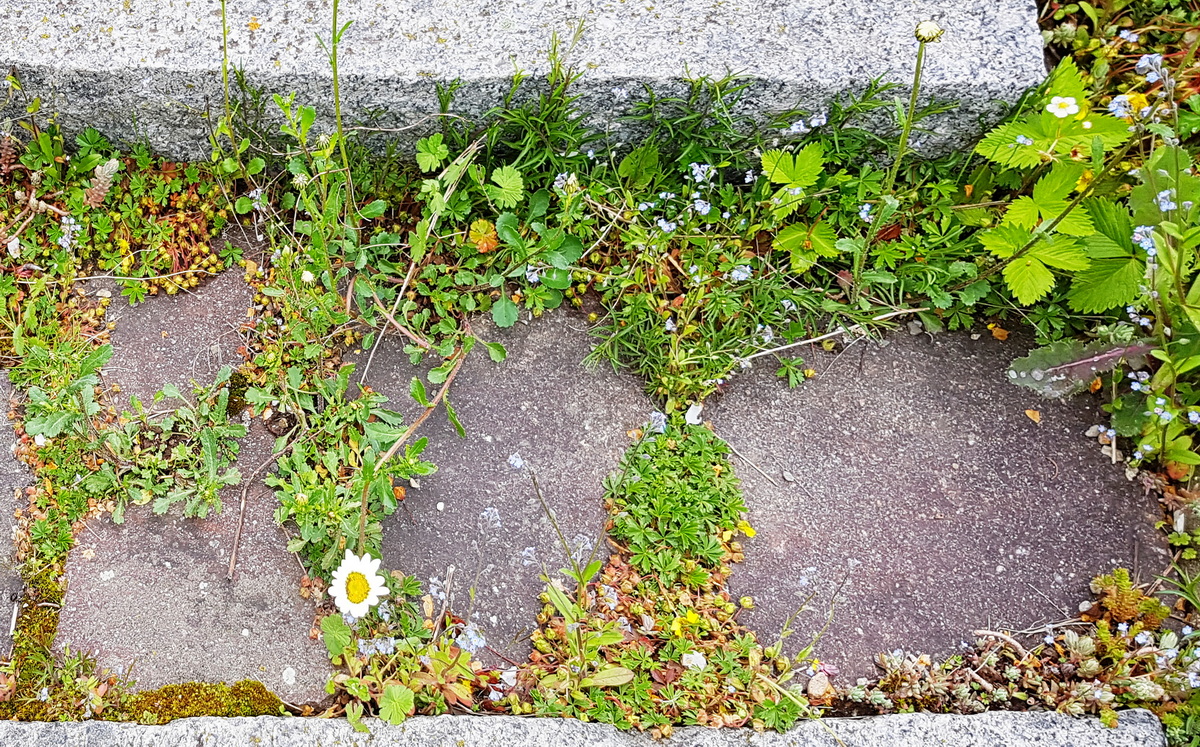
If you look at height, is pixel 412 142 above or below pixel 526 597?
above

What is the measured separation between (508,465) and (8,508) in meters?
1.45

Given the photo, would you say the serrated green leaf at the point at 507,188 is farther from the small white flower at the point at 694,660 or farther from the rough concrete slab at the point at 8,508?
the rough concrete slab at the point at 8,508

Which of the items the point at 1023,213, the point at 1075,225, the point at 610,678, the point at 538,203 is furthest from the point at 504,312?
the point at 1075,225

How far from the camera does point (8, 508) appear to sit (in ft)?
7.20

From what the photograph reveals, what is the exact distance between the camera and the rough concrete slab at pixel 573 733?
1.86 m

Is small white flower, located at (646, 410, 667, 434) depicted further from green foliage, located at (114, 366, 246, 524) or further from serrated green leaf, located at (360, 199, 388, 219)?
green foliage, located at (114, 366, 246, 524)

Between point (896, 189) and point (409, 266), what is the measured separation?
164 cm

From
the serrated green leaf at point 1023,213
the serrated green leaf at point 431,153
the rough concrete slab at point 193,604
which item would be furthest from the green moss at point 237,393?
the serrated green leaf at point 1023,213

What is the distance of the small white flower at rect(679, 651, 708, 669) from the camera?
2.03 meters

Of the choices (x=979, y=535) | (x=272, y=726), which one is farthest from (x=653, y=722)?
Result: (x=979, y=535)

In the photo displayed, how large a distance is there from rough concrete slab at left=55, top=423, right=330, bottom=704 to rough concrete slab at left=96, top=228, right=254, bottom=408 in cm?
42

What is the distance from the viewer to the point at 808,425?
7.98 ft

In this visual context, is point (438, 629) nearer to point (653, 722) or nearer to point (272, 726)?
point (272, 726)

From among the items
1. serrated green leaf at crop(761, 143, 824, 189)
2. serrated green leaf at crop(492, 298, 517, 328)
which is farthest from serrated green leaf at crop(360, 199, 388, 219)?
serrated green leaf at crop(761, 143, 824, 189)
